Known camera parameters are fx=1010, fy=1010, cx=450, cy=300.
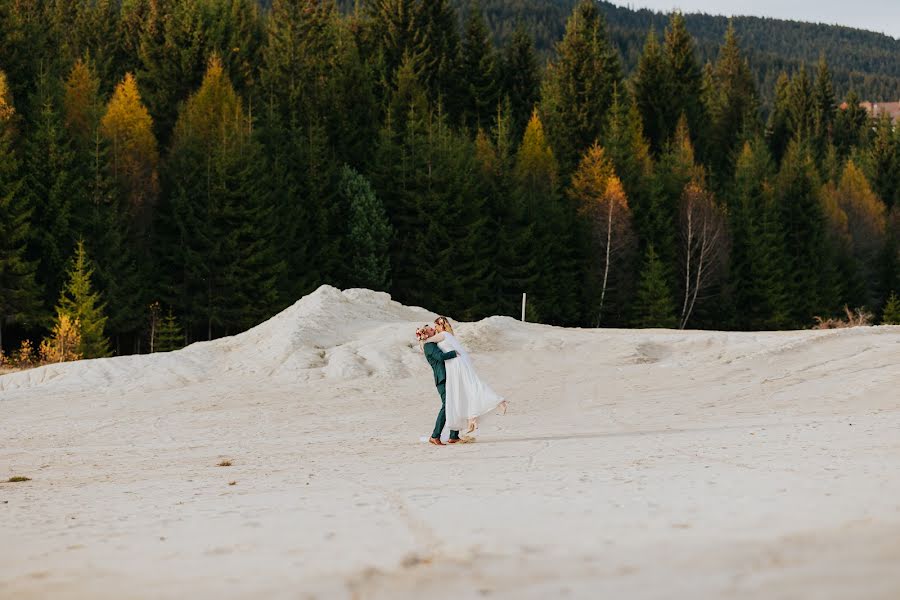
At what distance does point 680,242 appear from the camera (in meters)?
61.8

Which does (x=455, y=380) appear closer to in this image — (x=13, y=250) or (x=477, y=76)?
(x=13, y=250)

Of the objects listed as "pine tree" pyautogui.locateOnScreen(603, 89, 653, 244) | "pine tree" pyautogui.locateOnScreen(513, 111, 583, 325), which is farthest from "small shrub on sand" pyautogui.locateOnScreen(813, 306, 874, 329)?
"pine tree" pyautogui.locateOnScreen(513, 111, 583, 325)

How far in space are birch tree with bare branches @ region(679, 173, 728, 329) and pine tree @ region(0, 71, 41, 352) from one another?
116 ft

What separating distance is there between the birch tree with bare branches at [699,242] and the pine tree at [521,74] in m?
20.9

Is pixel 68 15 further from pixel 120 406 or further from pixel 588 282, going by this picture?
pixel 120 406

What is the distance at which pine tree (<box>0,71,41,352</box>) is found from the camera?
37.9 m

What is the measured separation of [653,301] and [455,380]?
42.6 m

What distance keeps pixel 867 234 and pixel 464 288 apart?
40.5 metres

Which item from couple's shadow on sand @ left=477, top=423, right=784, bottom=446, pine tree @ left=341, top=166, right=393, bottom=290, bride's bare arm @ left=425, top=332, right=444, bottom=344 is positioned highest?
pine tree @ left=341, top=166, right=393, bottom=290

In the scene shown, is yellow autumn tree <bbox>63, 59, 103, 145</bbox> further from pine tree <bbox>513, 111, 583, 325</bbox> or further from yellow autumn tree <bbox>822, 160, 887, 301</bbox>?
yellow autumn tree <bbox>822, 160, 887, 301</bbox>

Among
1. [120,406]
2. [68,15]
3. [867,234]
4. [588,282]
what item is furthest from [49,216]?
[867,234]

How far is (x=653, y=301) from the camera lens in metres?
55.9

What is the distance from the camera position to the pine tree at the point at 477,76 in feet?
241

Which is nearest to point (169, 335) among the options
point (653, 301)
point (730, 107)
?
point (653, 301)
